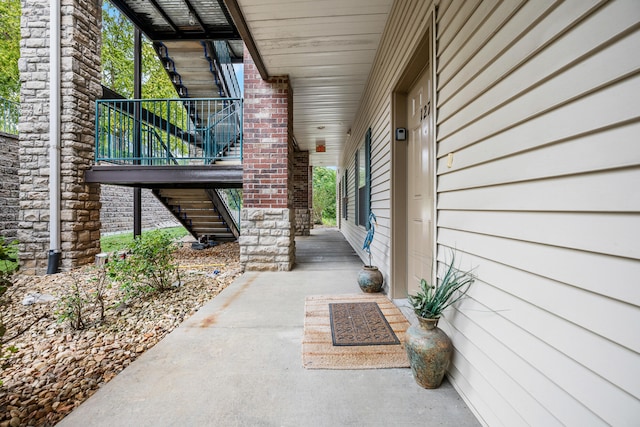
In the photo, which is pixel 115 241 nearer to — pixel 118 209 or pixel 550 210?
pixel 118 209

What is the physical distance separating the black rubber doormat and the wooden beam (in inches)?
117

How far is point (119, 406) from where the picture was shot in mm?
1422

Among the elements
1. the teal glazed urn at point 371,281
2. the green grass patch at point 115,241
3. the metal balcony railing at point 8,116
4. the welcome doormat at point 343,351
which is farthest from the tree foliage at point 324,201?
the welcome doormat at point 343,351

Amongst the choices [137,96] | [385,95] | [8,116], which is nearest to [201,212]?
[137,96]

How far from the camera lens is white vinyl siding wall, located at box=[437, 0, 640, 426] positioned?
73 cm

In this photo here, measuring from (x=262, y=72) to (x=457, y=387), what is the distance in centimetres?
413

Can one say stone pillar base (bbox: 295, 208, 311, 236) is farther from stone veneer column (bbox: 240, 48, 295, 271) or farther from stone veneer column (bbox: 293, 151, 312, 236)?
stone veneer column (bbox: 240, 48, 295, 271)

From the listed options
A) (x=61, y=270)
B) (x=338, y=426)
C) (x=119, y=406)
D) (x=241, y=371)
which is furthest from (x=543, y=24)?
(x=61, y=270)

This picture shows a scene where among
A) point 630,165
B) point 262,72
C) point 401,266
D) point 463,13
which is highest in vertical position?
point 262,72

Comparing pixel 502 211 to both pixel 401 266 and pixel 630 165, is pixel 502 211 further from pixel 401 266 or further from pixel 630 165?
pixel 401 266

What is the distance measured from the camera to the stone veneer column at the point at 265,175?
170 inches

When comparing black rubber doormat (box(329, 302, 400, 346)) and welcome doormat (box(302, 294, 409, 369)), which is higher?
black rubber doormat (box(329, 302, 400, 346))

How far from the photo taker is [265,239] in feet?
14.2

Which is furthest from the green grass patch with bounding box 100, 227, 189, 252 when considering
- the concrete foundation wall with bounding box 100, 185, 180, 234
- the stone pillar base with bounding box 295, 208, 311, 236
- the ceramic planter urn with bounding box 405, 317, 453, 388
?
the stone pillar base with bounding box 295, 208, 311, 236
